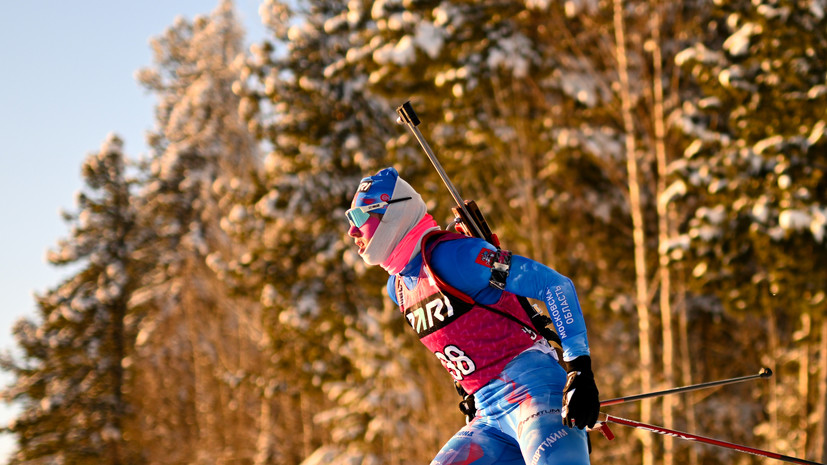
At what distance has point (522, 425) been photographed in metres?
3.41

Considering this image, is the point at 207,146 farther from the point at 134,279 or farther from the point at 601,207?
the point at 601,207

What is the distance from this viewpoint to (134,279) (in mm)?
27203

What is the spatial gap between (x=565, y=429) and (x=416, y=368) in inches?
573

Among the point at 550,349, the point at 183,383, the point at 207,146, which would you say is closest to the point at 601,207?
the point at 550,349

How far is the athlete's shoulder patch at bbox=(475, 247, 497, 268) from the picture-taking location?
3387 mm

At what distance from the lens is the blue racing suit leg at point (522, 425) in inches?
129

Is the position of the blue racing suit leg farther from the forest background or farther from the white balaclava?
the forest background

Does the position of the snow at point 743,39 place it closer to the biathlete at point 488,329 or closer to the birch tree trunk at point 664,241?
the birch tree trunk at point 664,241

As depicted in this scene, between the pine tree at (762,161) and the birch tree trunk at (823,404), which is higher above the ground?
the pine tree at (762,161)

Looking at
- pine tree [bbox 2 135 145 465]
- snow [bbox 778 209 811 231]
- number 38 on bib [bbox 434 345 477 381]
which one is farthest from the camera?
pine tree [bbox 2 135 145 465]

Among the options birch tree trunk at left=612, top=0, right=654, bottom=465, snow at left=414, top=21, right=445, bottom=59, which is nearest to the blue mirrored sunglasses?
birch tree trunk at left=612, top=0, right=654, bottom=465

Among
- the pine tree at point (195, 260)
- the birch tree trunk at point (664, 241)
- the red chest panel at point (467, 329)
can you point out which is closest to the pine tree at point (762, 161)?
the birch tree trunk at point (664, 241)

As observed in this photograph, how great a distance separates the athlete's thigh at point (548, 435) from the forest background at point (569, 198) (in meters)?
7.48

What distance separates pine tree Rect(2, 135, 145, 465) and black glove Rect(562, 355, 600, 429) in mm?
25418
